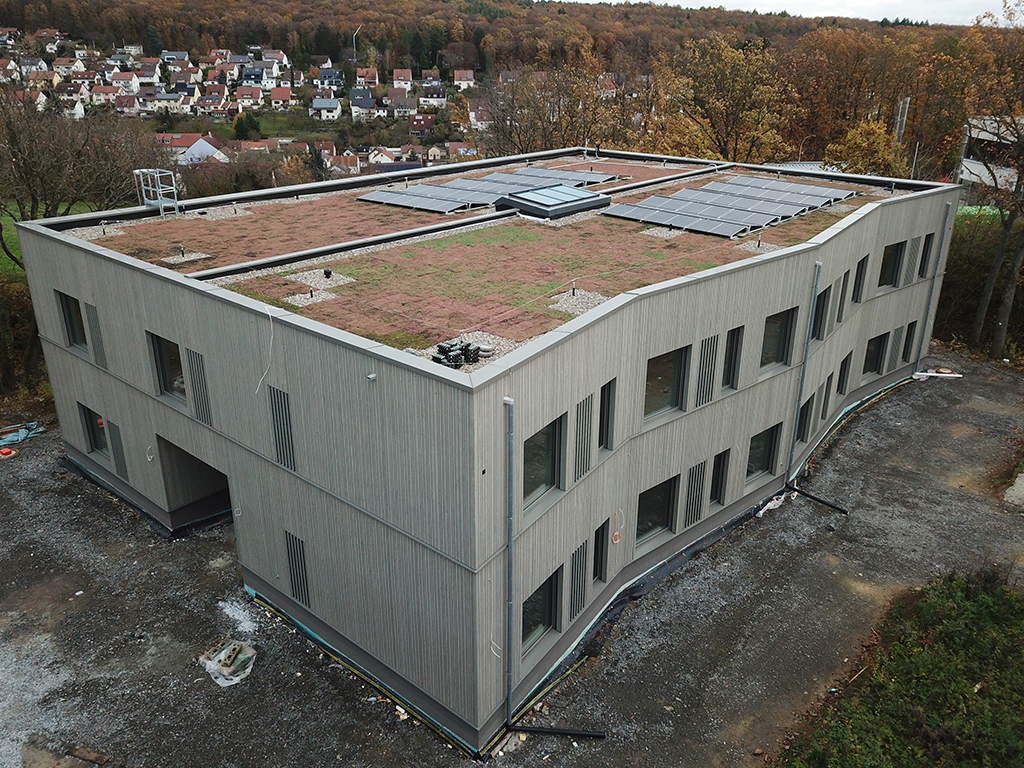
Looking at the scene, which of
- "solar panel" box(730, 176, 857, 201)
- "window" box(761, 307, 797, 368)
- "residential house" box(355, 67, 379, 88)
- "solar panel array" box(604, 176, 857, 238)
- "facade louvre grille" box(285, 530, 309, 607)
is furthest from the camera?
"residential house" box(355, 67, 379, 88)

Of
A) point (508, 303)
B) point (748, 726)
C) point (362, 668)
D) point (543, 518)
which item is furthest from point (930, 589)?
point (362, 668)

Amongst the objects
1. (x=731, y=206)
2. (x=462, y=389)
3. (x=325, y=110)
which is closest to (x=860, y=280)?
(x=731, y=206)

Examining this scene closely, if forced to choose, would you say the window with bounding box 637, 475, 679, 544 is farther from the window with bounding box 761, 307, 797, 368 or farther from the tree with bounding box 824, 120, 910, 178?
the tree with bounding box 824, 120, 910, 178

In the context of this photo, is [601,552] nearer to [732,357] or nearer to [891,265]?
[732,357]

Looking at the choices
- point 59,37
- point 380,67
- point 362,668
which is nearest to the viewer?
point 362,668

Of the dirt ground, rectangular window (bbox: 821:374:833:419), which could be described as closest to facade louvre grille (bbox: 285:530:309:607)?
the dirt ground

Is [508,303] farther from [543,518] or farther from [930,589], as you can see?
[930,589]

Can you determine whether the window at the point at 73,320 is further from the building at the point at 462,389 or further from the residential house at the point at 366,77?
the residential house at the point at 366,77
